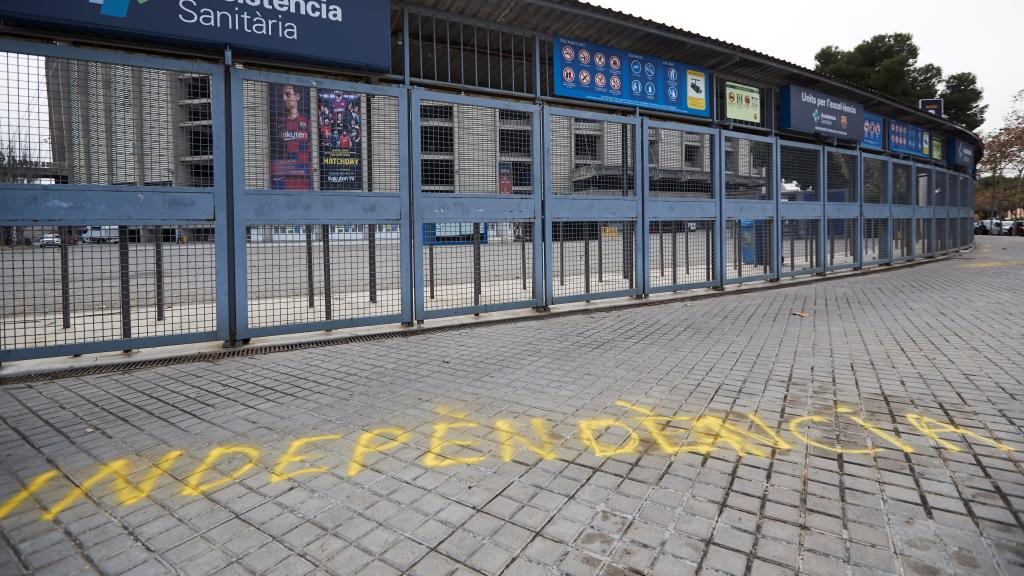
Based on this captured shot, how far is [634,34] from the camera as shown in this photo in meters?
10.2

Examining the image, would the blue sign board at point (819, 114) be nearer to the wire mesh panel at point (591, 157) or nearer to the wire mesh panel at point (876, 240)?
the wire mesh panel at point (876, 240)

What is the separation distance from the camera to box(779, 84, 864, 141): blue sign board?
13.6 metres

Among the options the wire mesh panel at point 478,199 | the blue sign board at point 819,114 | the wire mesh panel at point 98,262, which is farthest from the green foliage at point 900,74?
the wire mesh panel at point 98,262

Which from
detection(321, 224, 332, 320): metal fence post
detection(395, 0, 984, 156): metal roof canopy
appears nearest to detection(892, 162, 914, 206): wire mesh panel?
detection(395, 0, 984, 156): metal roof canopy

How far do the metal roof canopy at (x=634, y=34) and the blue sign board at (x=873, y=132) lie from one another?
2.11m

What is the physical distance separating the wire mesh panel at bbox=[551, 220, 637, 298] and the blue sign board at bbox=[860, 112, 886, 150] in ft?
35.5

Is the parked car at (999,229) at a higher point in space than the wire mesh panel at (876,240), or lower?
higher

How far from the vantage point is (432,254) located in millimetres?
8922

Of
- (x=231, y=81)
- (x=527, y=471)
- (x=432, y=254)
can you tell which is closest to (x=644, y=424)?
(x=527, y=471)

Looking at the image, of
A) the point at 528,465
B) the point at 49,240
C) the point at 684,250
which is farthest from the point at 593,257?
the point at 49,240

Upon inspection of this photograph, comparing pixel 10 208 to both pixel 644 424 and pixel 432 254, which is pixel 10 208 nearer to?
pixel 432 254

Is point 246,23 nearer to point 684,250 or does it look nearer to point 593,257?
point 593,257

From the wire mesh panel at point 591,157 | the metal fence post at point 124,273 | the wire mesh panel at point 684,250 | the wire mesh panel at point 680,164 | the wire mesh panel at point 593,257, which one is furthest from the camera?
the wire mesh panel at point 684,250

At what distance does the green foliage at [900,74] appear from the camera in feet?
114
